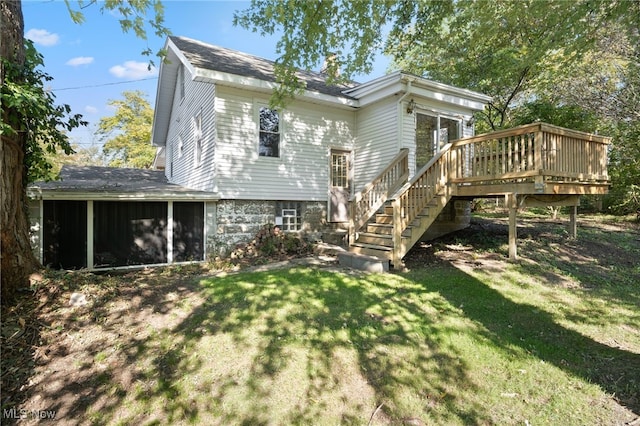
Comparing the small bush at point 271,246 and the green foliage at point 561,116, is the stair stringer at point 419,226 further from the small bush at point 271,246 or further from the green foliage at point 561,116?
the green foliage at point 561,116

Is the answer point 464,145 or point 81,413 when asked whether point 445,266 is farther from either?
point 81,413

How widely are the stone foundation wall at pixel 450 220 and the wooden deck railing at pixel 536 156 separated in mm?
2230

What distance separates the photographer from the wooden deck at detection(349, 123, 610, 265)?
652 cm

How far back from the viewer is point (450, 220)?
1009 cm

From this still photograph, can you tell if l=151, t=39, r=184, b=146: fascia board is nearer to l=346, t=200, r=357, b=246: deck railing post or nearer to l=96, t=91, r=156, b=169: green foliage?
l=346, t=200, r=357, b=246: deck railing post

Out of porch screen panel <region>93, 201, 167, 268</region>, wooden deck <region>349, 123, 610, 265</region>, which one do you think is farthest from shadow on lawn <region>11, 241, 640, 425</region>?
porch screen panel <region>93, 201, 167, 268</region>

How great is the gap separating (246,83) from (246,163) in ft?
6.55

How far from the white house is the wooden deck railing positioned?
183cm

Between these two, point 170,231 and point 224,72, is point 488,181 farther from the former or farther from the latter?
point 170,231

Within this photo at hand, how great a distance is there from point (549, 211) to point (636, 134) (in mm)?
4085

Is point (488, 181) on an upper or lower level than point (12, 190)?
upper

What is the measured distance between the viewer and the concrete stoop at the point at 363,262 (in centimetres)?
652

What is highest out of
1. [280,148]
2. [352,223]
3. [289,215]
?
[280,148]

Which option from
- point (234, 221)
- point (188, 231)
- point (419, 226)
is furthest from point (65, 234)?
point (419, 226)
